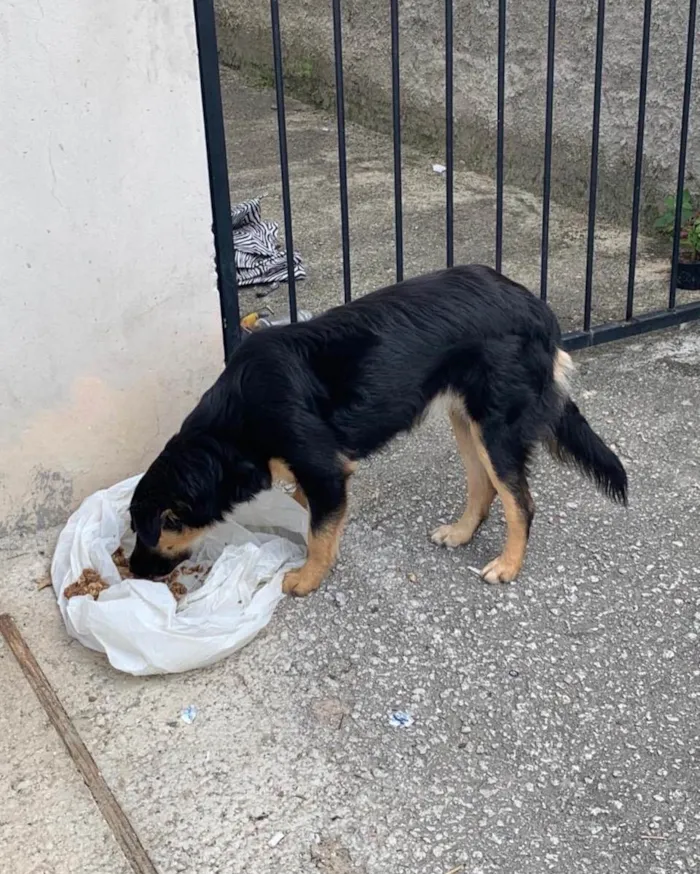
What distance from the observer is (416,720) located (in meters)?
2.79

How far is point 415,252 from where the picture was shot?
19.7 ft

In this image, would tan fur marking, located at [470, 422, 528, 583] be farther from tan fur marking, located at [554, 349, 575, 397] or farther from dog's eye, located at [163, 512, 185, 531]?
dog's eye, located at [163, 512, 185, 531]

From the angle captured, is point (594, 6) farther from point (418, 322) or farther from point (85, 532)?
point (85, 532)

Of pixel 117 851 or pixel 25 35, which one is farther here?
pixel 25 35

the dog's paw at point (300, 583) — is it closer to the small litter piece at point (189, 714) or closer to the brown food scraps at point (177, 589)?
the brown food scraps at point (177, 589)

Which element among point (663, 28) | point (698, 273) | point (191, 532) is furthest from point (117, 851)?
point (663, 28)

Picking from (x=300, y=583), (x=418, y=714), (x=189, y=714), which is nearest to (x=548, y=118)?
(x=300, y=583)

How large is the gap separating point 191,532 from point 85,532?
449 millimetres

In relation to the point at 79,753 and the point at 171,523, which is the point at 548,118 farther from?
the point at 79,753

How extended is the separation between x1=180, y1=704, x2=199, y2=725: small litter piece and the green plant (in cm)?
373

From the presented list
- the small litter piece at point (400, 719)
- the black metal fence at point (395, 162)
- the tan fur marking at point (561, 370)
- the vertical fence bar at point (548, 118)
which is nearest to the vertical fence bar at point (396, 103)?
the black metal fence at point (395, 162)

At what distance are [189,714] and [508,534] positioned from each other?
3.82ft

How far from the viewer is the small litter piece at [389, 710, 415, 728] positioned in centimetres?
278

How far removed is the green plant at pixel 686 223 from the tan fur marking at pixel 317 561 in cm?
305
